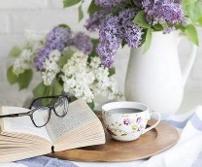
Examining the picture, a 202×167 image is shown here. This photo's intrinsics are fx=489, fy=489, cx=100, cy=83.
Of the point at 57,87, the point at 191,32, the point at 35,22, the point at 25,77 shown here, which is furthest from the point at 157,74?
the point at 35,22

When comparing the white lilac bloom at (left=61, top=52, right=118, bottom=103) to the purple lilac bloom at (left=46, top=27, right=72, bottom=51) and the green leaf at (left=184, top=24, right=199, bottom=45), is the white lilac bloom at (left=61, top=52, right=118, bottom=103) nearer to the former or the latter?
the purple lilac bloom at (left=46, top=27, right=72, bottom=51)

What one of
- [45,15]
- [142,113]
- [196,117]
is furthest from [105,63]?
[45,15]

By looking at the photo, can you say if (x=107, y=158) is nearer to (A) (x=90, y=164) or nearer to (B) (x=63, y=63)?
(A) (x=90, y=164)

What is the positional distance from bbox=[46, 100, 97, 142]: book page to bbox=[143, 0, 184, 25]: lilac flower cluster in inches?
8.3

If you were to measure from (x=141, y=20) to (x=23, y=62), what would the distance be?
0.36 metres

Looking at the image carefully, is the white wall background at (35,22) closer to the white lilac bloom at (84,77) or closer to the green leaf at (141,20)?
the white lilac bloom at (84,77)

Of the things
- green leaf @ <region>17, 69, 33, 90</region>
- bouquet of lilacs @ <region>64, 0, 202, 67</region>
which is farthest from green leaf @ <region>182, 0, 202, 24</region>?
green leaf @ <region>17, 69, 33, 90</region>

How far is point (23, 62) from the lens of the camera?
1.14m

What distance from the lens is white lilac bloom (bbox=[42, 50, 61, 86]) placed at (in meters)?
1.05

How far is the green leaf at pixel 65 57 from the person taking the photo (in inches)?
42.4

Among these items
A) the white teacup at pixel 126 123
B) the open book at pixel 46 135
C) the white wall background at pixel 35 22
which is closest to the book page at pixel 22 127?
the open book at pixel 46 135

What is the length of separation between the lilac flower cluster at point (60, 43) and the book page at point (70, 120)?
0.18 m

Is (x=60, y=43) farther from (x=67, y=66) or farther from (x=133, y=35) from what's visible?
(x=133, y=35)

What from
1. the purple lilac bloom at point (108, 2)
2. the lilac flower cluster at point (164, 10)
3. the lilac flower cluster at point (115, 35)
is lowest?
the lilac flower cluster at point (115, 35)
